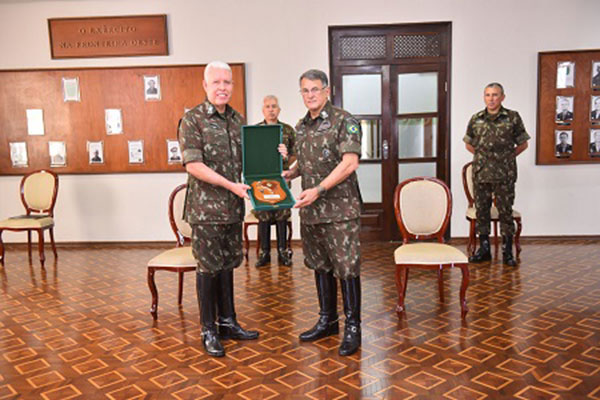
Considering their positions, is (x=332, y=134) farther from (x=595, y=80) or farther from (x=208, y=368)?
(x=595, y=80)

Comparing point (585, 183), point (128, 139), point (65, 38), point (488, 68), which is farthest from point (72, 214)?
point (585, 183)

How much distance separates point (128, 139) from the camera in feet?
21.9

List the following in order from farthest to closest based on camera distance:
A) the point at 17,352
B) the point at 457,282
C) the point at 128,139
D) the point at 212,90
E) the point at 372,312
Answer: the point at 128,139 → the point at 457,282 → the point at 372,312 → the point at 17,352 → the point at 212,90

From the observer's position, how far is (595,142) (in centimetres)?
626

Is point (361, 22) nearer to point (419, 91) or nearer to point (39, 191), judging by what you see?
point (419, 91)

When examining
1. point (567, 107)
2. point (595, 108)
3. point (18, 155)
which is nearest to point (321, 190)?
point (567, 107)

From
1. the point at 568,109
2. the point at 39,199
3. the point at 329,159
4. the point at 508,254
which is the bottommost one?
the point at 508,254

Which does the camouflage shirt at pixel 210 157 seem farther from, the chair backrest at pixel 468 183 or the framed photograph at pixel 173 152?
the framed photograph at pixel 173 152

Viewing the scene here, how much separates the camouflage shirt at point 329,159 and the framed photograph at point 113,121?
434cm

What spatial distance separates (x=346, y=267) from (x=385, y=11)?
14.2ft

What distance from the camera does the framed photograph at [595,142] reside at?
6.25 meters

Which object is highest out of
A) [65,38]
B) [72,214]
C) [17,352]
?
[65,38]

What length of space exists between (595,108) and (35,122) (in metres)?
7.25

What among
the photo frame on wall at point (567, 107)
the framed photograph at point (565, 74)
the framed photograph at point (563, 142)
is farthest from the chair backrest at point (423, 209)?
the framed photograph at point (565, 74)
